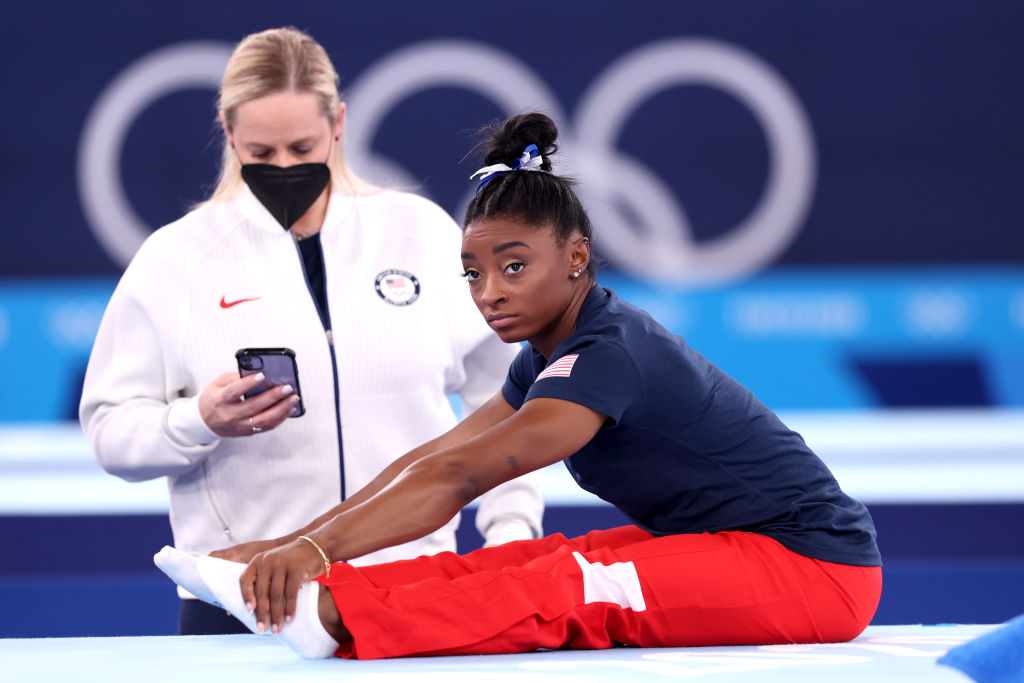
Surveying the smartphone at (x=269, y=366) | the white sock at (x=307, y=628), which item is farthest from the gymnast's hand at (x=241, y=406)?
the white sock at (x=307, y=628)

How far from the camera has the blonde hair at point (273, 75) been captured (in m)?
2.14

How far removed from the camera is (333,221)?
2.28m

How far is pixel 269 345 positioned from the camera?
7.09ft

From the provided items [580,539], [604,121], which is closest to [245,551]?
[580,539]

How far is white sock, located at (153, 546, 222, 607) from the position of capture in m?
1.60

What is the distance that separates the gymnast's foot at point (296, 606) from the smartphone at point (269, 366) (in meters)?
0.44

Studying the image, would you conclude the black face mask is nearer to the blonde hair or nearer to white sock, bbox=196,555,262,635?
the blonde hair

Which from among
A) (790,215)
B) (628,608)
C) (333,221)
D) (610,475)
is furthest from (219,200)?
(790,215)

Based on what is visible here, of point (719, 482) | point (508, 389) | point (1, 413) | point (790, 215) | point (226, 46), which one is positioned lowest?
point (719, 482)

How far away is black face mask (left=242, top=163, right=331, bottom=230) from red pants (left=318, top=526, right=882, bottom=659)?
795mm

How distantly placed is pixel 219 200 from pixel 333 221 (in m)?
0.24

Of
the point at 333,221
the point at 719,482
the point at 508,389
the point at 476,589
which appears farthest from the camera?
the point at 333,221

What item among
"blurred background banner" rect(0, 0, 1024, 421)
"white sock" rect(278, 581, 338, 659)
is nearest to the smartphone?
"white sock" rect(278, 581, 338, 659)

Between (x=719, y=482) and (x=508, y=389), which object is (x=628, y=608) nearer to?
(x=719, y=482)
